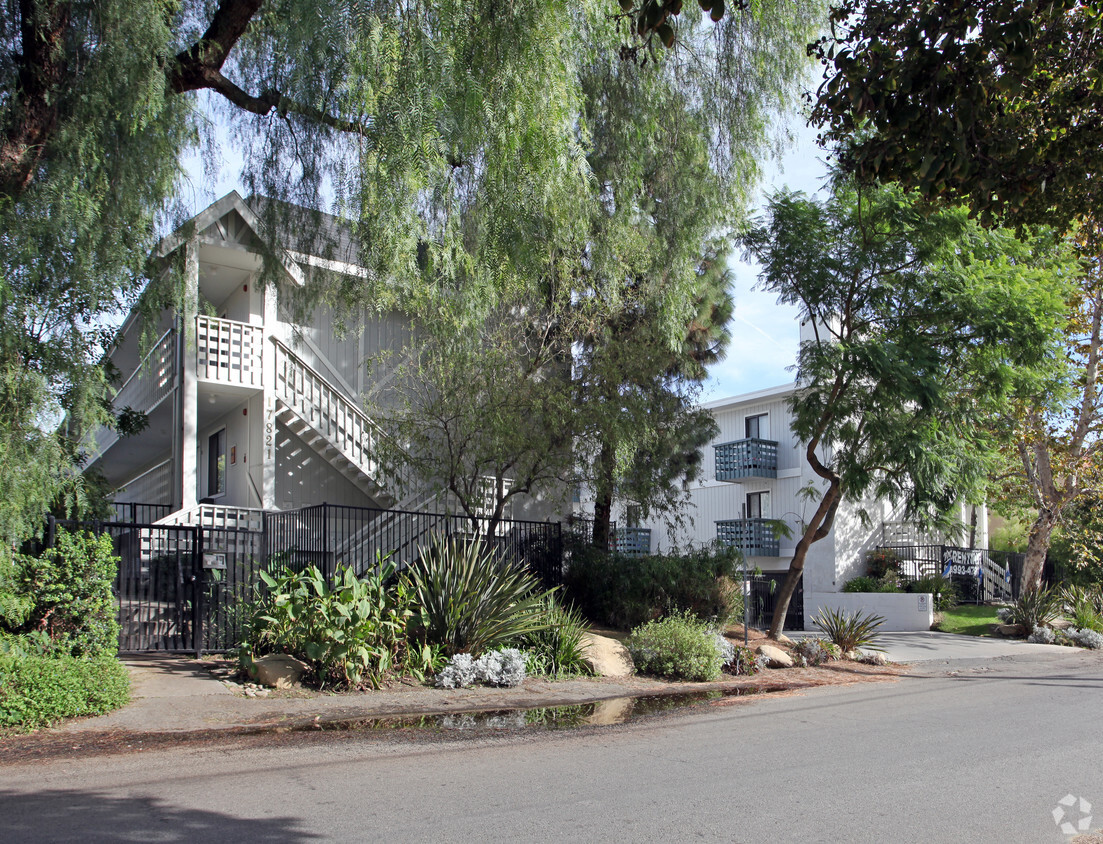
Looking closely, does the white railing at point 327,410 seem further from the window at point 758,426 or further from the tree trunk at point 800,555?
the window at point 758,426

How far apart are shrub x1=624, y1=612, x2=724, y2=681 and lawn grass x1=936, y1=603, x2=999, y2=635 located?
12265mm

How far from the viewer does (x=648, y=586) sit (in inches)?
651

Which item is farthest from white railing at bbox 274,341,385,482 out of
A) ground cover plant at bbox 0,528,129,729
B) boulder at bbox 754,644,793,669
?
boulder at bbox 754,644,793,669

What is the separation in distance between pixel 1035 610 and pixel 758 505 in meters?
11.5

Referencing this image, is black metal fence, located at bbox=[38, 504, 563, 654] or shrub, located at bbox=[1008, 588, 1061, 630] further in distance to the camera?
shrub, located at bbox=[1008, 588, 1061, 630]

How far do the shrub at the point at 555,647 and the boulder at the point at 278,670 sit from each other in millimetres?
3419

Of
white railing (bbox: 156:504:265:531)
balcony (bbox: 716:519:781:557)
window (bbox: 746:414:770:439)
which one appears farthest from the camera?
window (bbox: 746:414:770:439)

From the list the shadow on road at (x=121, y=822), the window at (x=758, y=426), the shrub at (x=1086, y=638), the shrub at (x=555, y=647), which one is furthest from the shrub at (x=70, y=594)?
the window at (x=758, y=426)

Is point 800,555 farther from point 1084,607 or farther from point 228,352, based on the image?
point 228,352

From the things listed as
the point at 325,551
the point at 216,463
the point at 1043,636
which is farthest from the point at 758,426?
the point at 325,551

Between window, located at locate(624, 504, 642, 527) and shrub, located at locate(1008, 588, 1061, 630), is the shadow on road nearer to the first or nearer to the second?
window, located at locate(624, 504, 642, 527)

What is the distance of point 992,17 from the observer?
5949 millimetres

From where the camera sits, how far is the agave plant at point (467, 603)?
40.5 feet

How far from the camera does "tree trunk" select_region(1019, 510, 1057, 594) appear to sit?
22875 mm
